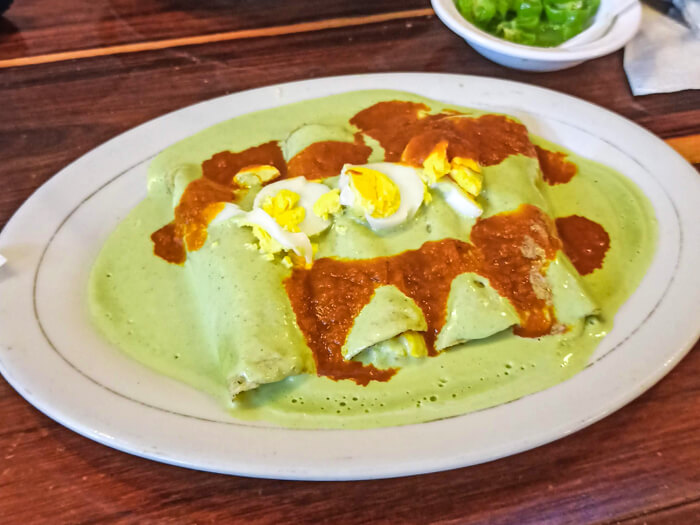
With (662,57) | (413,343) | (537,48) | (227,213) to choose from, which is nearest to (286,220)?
(227,213)

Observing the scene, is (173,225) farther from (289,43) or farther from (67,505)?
(289,43)

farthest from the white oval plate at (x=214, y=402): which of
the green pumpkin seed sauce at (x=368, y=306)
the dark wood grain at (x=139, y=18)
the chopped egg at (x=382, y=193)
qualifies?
the dark wood grain at (x=139, y=18)

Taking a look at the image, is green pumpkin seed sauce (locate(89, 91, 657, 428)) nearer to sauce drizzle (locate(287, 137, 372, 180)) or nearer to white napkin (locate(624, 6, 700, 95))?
sauce drizzle (locate(287, 137, 372, 180))

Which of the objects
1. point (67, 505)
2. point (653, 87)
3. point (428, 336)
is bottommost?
point (67, 505)

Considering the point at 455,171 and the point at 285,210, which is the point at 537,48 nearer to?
the point at 455,171

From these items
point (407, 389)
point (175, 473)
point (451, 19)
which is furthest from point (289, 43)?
point (175, 473)

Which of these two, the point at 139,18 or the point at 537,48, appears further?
the point at 139,18

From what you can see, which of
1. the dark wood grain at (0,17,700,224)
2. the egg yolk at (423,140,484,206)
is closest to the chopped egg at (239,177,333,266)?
the egg yolk at (423,140,484,206)
